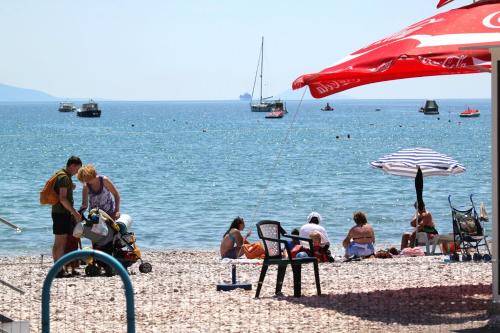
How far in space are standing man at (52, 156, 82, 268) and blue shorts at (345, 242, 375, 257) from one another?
425 cm

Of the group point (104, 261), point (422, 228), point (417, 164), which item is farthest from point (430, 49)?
point (417, 164)

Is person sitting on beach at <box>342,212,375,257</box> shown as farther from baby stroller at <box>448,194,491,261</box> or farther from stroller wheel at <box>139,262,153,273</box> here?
stroller wheel at <box>139,262,153,273</box>

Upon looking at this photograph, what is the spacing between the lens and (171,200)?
1400 inches

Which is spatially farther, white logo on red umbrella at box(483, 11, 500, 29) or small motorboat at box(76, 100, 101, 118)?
small motorboat at box(76, 100, 101, 118)

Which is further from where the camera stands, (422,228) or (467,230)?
(422,228)

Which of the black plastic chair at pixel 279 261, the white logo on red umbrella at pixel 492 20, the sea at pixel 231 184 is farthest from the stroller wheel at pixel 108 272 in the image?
the white logo on red umbrella at pixel 492 20

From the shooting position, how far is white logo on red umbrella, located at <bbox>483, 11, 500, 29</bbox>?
9.23 m

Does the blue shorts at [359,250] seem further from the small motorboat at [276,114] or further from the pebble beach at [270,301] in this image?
the small motorboat at [276,114]

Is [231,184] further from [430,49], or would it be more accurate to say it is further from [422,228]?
[430,49]

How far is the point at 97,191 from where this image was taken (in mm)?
12148

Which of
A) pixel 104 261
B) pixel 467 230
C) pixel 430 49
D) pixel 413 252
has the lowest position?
pixel 413 252

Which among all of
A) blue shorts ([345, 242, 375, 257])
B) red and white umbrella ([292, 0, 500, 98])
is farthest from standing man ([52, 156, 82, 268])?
blue shorts ([345, 242, 375, 257])

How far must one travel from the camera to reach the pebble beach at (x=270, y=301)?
8.58 m

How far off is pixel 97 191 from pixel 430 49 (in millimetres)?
4661
